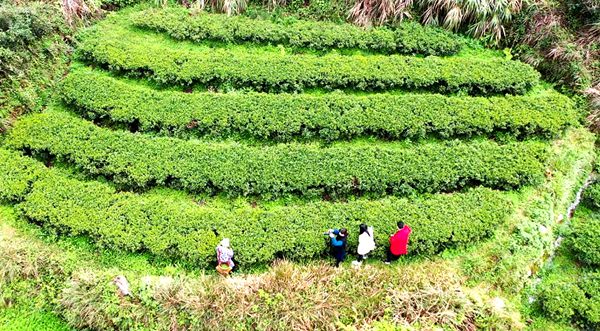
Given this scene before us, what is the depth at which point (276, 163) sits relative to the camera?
11938 millimetres

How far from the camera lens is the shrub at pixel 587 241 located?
10.9 meters

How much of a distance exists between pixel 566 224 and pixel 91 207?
11246mm

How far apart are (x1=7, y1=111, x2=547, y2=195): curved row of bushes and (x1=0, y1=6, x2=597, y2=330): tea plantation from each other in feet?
0.17

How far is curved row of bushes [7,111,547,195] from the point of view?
11.7 m

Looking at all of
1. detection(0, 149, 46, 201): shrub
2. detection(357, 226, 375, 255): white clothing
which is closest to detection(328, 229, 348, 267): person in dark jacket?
detection(357, 226, 375, 255): white clothing

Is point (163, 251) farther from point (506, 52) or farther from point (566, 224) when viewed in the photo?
point (506, 52)

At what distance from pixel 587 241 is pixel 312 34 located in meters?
9.24

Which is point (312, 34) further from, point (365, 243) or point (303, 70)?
point (365, 243)

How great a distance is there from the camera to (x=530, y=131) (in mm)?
12953

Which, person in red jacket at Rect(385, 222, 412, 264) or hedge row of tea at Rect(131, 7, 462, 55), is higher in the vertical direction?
hedge row of tea at Rect(131, 7, 462, 55)

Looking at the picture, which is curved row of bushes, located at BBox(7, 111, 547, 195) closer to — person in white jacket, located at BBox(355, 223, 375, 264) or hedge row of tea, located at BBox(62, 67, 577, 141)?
hedge row of tea, located at BBox(62, 67, 577, 141)

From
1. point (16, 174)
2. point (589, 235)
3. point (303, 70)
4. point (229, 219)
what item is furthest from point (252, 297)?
point (589, 235)

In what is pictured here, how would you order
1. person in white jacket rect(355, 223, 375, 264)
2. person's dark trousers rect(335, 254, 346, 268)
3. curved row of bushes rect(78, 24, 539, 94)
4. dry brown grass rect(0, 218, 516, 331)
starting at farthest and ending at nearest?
curved row of bushes rect(78, 24, 539, 94) → person's dark trousers rect(335, 254, 346, 268) → person in white jacket rect(355, 223, 375, 264) → dry brown grass rect(0, 218, 516, 331)

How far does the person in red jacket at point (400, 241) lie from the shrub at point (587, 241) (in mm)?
3980
